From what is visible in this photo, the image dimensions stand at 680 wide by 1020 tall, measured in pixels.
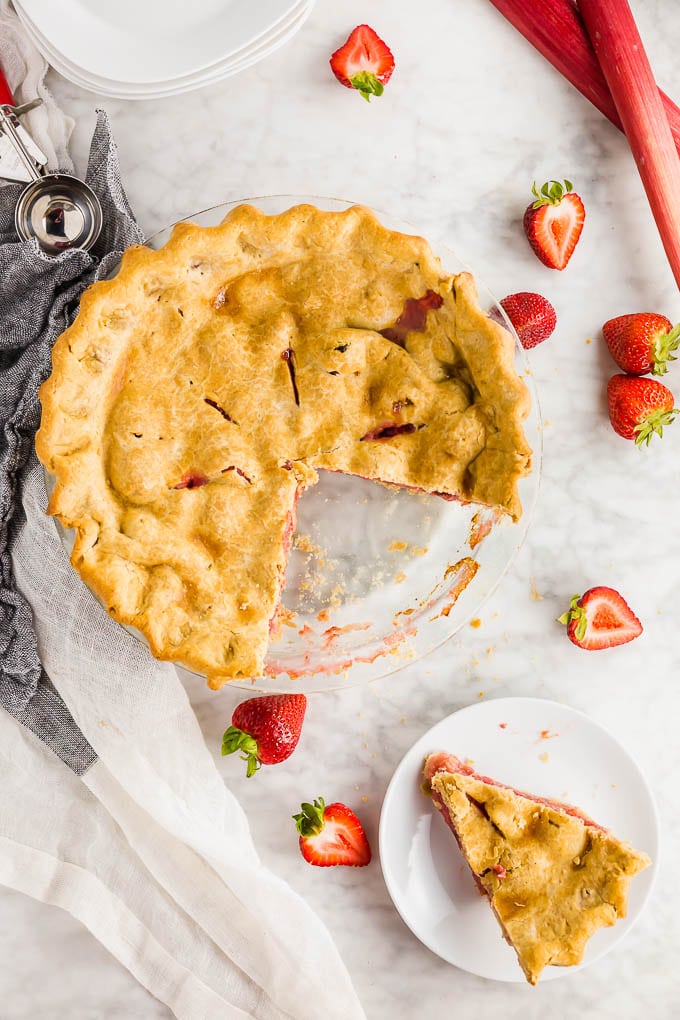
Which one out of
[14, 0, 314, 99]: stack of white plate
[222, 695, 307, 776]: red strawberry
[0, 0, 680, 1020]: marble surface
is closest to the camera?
[14, 0, 314, 99]: stack of white plate

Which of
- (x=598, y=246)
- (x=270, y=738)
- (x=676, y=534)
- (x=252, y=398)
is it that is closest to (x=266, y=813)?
(x=270, y=738)

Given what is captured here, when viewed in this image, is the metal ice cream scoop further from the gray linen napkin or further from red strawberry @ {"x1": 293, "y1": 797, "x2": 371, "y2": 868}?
red strawberry @ {"x1": 293, "y1": 797, "x2": 371, "y2": 868}

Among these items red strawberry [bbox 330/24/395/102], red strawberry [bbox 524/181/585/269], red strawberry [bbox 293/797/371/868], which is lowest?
red strawberry [bbox 293/797/371/868]

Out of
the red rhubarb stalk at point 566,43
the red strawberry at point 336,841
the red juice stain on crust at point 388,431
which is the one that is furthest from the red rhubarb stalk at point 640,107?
the red strawberry at point 336,841

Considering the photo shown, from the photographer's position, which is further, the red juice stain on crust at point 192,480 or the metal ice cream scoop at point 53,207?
the metal ice cream scoop at point 53,207

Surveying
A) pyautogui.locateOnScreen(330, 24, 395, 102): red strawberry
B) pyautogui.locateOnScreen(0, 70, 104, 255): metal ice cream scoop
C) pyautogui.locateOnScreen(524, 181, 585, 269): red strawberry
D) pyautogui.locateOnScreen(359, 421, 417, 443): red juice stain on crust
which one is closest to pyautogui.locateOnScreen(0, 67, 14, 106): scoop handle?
pyautogui.locateOnScreen(0, 70, 104, 255): metal ice cream scoop

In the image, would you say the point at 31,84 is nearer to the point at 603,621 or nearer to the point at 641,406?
the point at 641,406

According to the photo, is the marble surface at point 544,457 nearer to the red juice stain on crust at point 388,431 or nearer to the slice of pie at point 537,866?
the slice of pie at point 537,866
